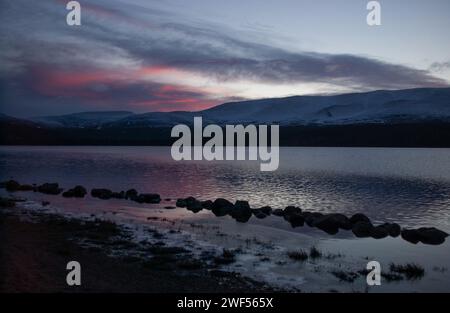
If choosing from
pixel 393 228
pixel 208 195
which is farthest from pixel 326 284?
pixel 208 195

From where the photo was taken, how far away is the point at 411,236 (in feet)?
87.5

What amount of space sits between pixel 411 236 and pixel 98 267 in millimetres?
20311

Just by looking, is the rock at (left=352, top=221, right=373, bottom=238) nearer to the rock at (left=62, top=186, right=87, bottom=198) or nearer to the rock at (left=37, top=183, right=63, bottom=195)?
the rock at (left=62, top=186, right=87, bottom=198)

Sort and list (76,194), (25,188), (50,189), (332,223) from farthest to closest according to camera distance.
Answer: (25,188)
(50,189)
(76,194)
(332,223)

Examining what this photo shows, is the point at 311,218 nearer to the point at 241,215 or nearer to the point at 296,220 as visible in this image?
the point at 296,220

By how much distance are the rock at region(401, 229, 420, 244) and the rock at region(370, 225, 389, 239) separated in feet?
3.72

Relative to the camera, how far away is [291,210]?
34.1m

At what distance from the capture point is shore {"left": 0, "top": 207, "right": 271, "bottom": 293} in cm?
1458

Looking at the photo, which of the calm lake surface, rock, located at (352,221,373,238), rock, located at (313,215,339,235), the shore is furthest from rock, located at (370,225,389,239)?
the shore

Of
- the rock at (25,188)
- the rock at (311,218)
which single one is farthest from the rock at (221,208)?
the rock at (25,188)

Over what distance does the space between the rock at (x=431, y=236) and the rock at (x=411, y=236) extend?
0.71 feet

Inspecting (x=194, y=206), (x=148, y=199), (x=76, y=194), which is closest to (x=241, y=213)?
(x=194, y=206)

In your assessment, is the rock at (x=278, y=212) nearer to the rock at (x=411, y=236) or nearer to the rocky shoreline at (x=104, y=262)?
the rock at (x=411, y=236)

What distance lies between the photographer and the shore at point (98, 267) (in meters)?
14.6
